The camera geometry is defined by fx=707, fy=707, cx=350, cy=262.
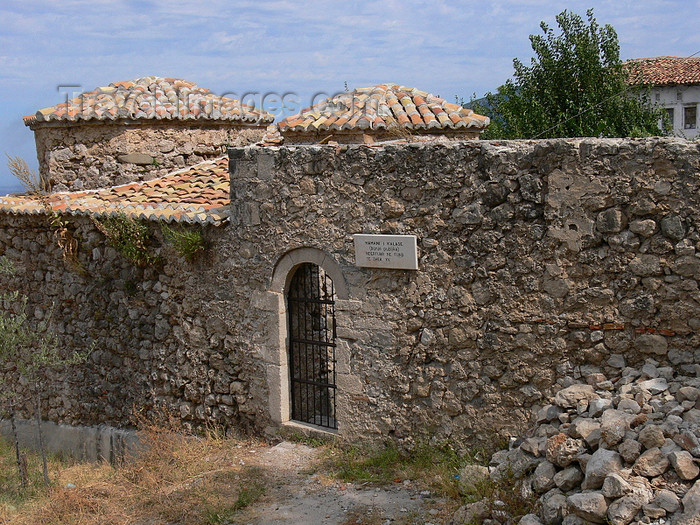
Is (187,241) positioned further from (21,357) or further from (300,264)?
(21,357)

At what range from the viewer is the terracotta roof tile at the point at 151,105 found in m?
11.9

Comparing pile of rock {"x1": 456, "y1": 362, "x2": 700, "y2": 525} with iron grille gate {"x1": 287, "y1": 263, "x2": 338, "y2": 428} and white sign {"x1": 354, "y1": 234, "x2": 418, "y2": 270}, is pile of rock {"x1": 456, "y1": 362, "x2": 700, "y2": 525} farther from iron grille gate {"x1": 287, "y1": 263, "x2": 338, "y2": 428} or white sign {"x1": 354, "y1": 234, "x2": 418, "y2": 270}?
iron grille gate {"x1": 287, "y1": 263, "x2": 338, "y2": 428}

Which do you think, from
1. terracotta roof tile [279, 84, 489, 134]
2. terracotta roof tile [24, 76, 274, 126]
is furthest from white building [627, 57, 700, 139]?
terracotta roof tile [24, 76, 274, 126]

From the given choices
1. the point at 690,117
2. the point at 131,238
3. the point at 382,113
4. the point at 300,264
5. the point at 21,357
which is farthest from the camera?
the point at 690,117

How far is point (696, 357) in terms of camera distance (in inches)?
231

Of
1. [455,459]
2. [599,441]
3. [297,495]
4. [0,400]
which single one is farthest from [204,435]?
[599,441]

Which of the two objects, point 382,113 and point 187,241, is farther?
point 382,113

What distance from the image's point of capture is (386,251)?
725 cm

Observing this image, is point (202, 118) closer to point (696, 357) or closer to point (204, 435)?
point (204, 435)

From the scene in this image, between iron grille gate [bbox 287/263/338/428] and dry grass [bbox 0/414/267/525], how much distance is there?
0.90 metres

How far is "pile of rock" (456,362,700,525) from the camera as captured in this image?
4602mm

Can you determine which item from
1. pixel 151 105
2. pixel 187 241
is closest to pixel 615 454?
pixel 187 241

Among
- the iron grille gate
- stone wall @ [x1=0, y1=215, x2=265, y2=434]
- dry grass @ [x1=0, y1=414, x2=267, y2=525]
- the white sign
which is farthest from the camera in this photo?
stone wall @ [x1=0, y1=215, x2=265, y2=434]

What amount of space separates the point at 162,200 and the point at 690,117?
25.5 metres
